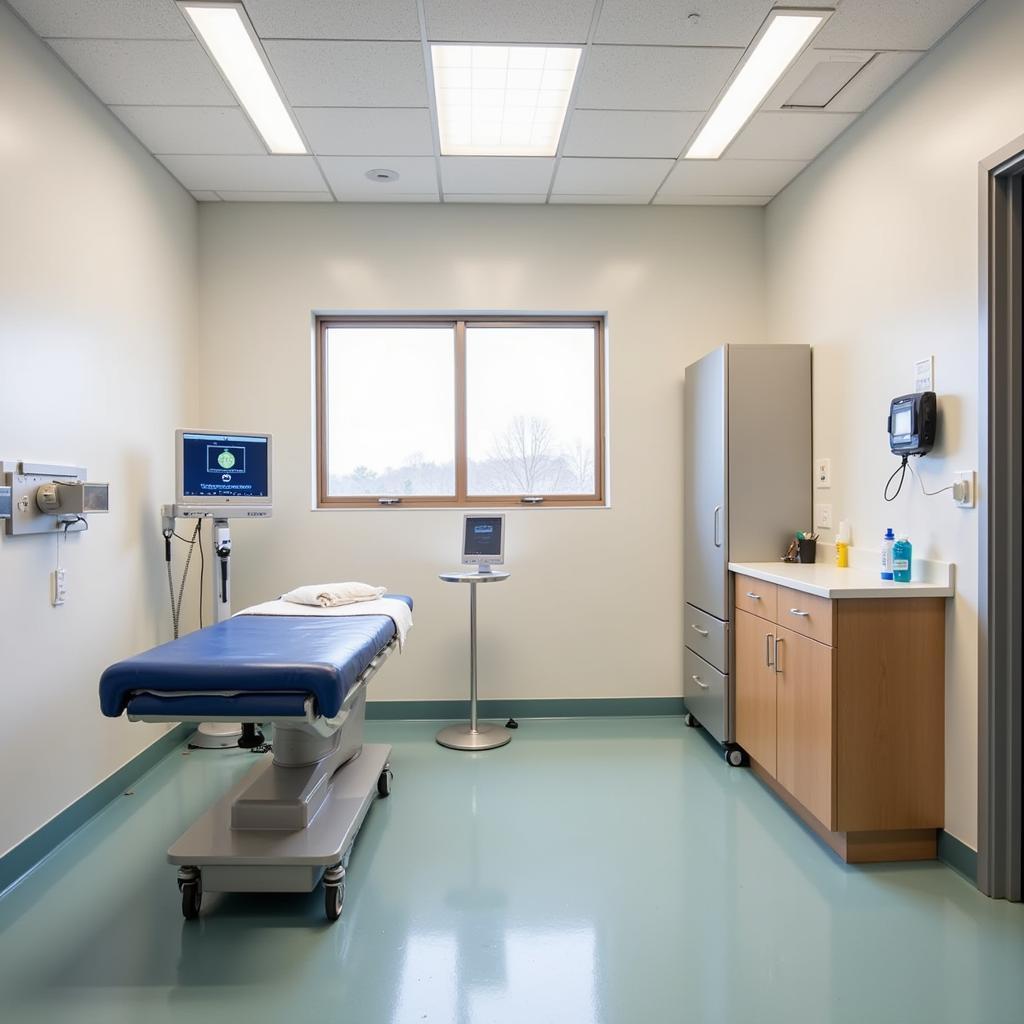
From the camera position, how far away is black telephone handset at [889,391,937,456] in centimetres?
242

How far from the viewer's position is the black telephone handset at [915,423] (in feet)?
7.94

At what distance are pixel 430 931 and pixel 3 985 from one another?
3.53 feet

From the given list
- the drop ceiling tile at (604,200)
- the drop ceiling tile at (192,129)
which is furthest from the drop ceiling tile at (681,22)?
the drop ceiling tile at (192,129)

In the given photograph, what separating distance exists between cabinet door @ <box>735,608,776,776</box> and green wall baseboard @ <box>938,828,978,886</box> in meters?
0.61

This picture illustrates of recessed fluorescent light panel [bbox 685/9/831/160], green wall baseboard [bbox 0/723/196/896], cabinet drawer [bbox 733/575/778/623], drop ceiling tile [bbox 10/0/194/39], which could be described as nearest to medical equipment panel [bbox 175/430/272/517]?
green wall baseboard [bbox 0/723/196/896]

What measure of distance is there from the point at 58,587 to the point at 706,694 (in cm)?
289

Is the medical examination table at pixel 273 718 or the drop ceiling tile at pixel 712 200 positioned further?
the drop ceiling tile at pixel 712 200

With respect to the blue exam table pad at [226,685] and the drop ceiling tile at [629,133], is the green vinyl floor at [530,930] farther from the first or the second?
the drop ceiling tile at [629,133]

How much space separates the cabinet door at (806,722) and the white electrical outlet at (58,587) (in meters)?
2.71

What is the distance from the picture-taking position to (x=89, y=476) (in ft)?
9.18

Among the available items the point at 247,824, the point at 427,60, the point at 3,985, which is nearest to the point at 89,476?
the point at 247,824

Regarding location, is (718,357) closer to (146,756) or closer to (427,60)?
(427,60)

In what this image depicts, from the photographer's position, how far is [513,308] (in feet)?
13.1

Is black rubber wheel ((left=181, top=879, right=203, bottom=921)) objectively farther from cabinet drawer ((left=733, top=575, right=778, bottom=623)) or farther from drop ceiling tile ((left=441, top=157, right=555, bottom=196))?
drop ceiling tile ((left=441, top=157, right=555, bottom=196))
